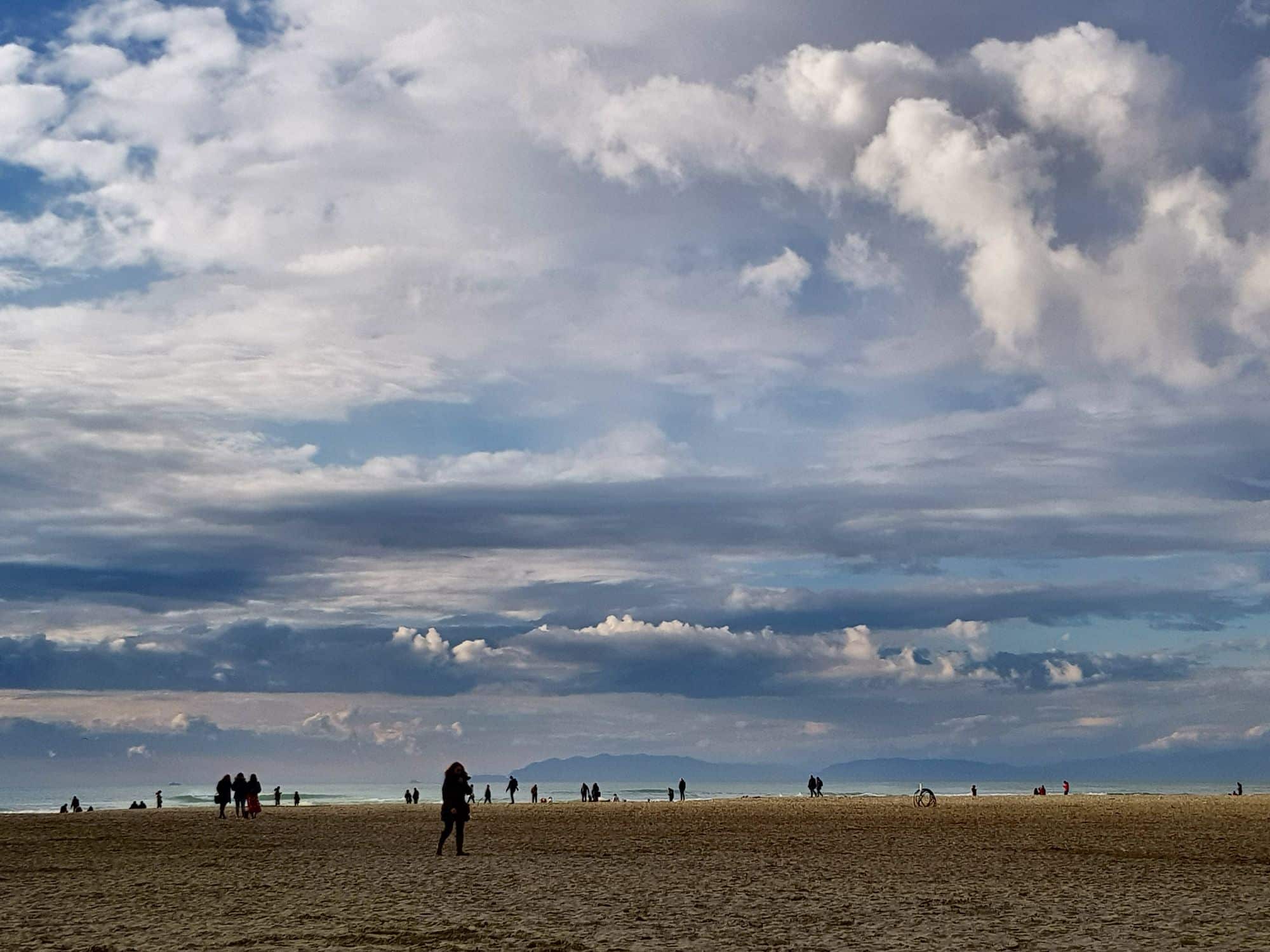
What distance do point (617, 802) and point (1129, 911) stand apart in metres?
69.0

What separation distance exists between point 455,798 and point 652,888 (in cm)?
818

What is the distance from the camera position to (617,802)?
84.8 metres

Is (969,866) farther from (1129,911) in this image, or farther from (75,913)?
(75,913)

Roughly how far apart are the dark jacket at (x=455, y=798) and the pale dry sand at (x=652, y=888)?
108cm

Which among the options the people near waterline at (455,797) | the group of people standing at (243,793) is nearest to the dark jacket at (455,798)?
the people near waterline at (455,797)

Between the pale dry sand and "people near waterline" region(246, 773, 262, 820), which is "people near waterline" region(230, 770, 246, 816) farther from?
the pale dry sand

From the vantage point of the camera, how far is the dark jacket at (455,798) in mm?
28906

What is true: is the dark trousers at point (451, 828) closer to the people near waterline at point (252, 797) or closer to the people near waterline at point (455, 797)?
the people near waterline at point (455, 797)

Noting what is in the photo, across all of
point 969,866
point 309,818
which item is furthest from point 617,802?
point 969,866

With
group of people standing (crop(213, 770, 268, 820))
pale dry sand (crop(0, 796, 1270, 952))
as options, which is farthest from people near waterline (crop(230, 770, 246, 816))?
pale dry sand (crop(0, 796, 1270, 952))

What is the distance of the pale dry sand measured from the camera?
16.2m

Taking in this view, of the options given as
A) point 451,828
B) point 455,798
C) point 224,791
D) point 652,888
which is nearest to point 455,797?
point 455,798

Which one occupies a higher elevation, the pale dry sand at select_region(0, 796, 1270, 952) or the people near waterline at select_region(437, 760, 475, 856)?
the people near waterline at select_region(437, 760, 475, 856)

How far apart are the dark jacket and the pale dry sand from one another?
1084 mm
